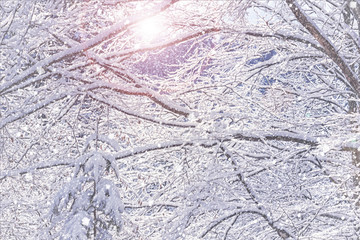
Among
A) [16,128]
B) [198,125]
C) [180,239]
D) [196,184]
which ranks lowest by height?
[180,239]

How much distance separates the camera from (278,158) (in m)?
4.94

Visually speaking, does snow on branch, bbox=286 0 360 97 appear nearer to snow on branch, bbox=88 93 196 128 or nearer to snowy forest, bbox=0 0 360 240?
snowy forest, bbox=0 0 360 240

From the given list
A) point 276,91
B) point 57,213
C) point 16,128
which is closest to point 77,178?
point 57,213

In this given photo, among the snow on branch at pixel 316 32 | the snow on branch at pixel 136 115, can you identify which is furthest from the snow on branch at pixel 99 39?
the snow on branch at pixel 316 32

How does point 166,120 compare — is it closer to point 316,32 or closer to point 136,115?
point 136,115

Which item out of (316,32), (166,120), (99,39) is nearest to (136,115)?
(166,120)

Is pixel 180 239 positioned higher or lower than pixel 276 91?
lower

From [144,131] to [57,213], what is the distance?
2.19 meters

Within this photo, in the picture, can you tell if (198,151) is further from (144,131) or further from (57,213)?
(57,213)

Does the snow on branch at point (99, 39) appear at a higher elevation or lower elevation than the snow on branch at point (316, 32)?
higher

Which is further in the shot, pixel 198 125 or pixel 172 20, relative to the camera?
pixel 172 20

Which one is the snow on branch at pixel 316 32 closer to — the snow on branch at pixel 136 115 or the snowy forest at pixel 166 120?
the snowy forest at pixel 166 120

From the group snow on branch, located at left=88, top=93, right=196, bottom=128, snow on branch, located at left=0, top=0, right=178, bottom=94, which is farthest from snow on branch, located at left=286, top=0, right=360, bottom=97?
snow on branch, located at left=88, top=93, right=196, bottom=128

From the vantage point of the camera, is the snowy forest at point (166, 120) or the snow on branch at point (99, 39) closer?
the snow on branch at point (99, 39)
